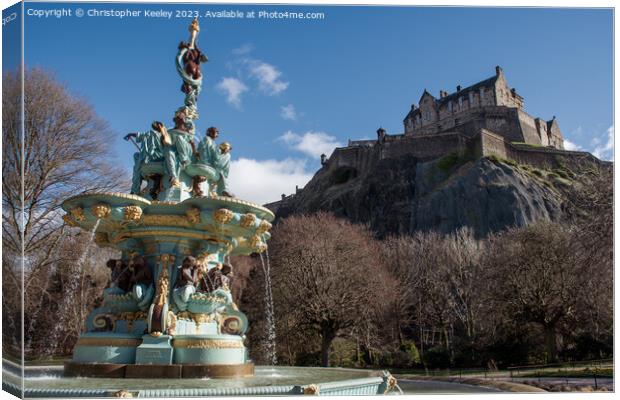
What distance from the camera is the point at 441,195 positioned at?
195 ft

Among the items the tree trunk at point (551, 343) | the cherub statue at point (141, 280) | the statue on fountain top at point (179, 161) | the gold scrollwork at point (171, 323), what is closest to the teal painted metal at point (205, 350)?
the gold scrollwork at point (171, 323)

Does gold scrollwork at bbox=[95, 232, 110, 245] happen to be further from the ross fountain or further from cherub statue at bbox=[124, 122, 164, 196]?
cherub statue at bbox=[124, 122, 164, 196]

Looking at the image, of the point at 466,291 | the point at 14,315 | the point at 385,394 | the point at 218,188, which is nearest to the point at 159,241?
the point at 218,188

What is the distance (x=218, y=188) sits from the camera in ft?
36.6

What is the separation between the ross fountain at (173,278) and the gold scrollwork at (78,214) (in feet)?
0.05

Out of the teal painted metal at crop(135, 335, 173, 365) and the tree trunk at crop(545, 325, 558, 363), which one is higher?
the teal painted metal at crop(135, 335, 173, 365)

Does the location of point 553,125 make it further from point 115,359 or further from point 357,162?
point 115,359

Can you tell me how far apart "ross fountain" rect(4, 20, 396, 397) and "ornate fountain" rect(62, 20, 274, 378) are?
2 cm

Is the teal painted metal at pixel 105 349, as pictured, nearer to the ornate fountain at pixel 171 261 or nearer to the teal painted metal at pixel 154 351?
the ornate fountain at pixel 171 261

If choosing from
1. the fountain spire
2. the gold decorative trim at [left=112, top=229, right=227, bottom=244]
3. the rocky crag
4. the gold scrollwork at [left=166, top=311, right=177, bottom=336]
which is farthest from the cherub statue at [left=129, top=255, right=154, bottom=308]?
the rocky crag

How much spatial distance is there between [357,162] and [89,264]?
61.5 metres

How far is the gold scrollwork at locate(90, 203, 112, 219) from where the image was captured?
30.0ft

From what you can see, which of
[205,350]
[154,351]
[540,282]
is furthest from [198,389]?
[540,282]

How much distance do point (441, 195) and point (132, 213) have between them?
173 feet
